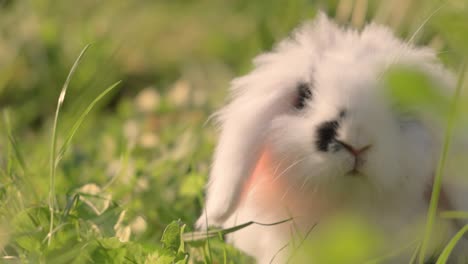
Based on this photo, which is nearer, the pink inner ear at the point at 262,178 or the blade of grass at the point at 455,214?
the blade of grass at the point at 455,214

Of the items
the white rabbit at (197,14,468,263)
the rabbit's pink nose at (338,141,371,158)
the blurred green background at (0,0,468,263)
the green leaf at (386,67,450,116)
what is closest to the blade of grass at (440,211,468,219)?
the white rabbit at (197,14,468,263)

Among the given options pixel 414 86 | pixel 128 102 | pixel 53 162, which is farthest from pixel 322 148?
pixel 128 102

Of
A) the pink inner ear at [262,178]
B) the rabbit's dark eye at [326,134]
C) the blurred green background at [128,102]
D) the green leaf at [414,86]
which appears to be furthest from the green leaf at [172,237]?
the green leaf at [414,86]

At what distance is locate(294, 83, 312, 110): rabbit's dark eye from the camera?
1948 millimetres

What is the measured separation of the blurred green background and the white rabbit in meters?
0.14

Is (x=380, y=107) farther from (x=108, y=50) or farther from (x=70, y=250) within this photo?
(x=108, y=50)

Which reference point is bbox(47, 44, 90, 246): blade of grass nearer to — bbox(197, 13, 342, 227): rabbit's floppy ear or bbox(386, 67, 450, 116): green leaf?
bbox(197, 13, 342, 227): rabbit's floppy ear

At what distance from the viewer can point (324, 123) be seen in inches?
71.0

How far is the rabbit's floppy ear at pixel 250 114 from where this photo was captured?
A: 1.92 m

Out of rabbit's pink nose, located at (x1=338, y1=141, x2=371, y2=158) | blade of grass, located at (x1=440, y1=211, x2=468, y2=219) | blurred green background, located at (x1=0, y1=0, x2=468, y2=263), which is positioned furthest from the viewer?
blurred green background, located at (x1=0, y1=0, x2=468, y2=263)

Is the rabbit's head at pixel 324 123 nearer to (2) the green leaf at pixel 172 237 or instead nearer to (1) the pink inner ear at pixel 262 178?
(1) the pink inner ear at pixel 262 178

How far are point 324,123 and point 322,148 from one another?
6 centimetres

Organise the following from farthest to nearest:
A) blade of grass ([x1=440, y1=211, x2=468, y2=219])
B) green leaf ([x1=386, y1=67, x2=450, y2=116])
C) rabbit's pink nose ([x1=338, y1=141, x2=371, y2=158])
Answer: rabbit's pink nose ([x1=338, y1=141, x2=371, y2=158]) → blade of grass ([x1=440, y1=211, x2=468, y2=219]) → green leaf ([x1=386, y1=67, x2=450, y2=116])

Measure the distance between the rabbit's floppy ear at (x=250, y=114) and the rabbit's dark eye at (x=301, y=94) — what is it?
0.4 inches
